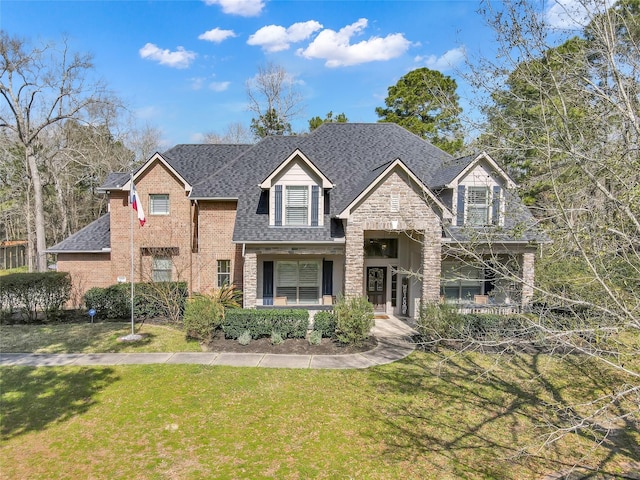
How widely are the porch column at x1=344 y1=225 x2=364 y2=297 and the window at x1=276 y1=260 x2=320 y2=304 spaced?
9.42ft

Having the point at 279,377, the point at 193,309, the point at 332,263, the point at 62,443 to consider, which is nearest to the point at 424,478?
the point at 279,377

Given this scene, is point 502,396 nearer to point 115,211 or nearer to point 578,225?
point 578,225

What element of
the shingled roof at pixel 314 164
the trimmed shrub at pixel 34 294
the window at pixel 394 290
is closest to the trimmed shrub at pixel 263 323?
the shingled roof at pixel 314 164

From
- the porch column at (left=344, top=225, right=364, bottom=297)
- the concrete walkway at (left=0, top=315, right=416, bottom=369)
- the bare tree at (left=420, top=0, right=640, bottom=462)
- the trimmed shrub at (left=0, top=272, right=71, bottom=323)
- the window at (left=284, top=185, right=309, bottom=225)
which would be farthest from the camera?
the window at (left=284, top=185, right=309, bottom=225)

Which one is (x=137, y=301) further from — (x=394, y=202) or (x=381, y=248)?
(x=394, y=202)

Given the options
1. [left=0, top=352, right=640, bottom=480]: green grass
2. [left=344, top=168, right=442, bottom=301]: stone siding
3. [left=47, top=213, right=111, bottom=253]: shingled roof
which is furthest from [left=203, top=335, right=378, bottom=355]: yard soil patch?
[left=47, top=213, right=111, bottom=253]: shingled roof

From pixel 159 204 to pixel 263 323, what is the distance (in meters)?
9.67

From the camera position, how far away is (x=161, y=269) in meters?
19.8

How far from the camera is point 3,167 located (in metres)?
33.8

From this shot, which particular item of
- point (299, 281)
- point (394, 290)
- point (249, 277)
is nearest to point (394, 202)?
point (394, 290)

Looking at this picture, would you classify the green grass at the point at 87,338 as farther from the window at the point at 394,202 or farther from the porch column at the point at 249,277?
the window at the point at 394,202

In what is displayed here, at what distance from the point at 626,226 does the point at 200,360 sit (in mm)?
11503

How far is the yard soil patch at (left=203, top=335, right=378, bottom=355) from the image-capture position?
13.2 metres

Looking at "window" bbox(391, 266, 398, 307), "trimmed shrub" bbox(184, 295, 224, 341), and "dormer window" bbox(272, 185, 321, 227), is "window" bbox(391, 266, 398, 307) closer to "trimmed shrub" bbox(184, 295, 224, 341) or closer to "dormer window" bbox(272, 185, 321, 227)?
"dormer window" bbox(272, 185, 321, 227)
